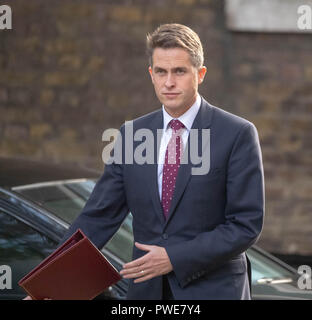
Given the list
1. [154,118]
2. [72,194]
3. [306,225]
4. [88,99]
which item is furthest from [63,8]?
[154,118]

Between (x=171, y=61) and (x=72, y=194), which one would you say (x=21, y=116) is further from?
(x=171, y=61)

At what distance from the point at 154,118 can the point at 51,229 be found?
808mm

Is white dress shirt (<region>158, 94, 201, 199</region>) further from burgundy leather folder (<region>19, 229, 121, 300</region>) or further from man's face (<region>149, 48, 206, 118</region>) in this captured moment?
burgundy leather folder (<region>19, 229, 121, 300</region>)

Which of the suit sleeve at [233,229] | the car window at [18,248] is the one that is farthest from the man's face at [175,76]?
the car window at [18,248]

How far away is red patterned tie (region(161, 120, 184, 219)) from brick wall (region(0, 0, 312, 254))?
4915 mm

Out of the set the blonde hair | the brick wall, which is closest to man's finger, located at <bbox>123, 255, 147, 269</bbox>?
the blonde hair

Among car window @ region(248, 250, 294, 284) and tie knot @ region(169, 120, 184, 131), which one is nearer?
tie knot @ region(169, 120, 184, 131)

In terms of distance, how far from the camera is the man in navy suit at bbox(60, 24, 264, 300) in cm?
261

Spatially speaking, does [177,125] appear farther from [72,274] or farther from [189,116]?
[72,274]

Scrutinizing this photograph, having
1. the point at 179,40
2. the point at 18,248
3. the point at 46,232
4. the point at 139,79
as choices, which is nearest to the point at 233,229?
the point at 179,40

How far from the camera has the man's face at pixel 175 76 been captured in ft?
8.74

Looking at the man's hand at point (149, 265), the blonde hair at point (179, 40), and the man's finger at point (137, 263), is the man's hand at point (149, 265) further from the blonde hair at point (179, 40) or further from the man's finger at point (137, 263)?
the blonde hair at point (179, 40)

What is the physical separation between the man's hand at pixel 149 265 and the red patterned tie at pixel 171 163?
0.15m

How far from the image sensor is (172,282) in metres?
2.70
